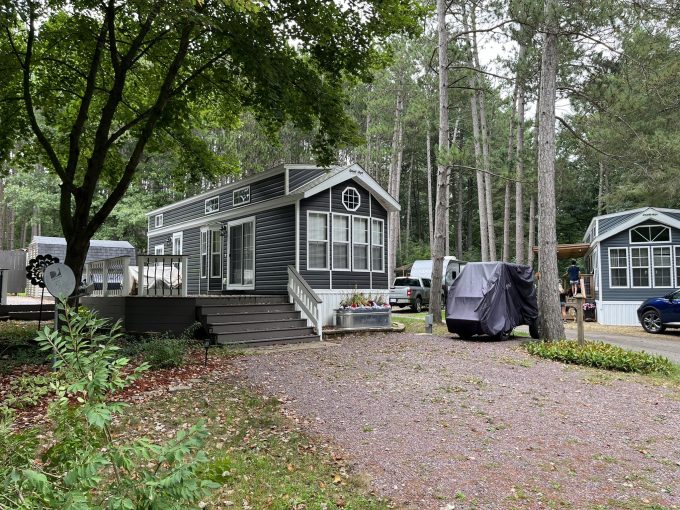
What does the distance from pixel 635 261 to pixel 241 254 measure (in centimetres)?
1495

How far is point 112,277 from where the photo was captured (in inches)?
485

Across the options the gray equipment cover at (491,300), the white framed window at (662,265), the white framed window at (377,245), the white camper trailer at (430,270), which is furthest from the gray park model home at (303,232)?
the white framed window at (662,265)

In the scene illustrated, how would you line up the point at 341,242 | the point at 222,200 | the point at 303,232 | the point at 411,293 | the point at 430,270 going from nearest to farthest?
the point at 303,232 < the point at 341,242 < the point at 222,200 < the point at 411,293 < the point at 430,270

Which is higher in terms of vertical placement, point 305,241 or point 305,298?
point 305,241

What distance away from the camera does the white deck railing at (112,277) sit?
11273 mm

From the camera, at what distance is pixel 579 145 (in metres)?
21.5

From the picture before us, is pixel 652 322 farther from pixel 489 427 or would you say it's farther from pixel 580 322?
pixel 489 427

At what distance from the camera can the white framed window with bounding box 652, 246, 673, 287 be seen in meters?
17.6

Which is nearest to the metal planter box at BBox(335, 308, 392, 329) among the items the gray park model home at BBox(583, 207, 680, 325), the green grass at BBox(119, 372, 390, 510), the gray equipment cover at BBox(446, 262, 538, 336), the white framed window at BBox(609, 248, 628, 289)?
the gray equipment cover at BBox(446, 262, 538, 336)

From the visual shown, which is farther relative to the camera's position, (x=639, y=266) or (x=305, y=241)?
(x=639, y=266)

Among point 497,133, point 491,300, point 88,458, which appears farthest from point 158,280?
point 497,133

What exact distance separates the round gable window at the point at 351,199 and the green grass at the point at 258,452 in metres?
8.23

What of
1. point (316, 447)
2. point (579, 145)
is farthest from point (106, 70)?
point (579, 145)

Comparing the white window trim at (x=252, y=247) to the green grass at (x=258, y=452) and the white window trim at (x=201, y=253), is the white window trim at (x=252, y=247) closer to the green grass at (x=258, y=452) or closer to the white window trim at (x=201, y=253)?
the white window trim at (x=201, y=253)
